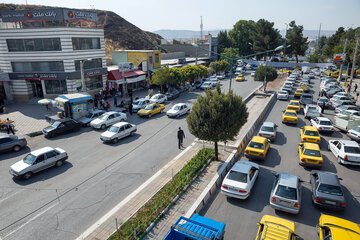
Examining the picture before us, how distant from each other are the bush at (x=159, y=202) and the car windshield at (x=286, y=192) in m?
4.60

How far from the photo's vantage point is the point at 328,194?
11586 millimetres

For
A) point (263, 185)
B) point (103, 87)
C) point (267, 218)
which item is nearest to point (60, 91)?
point (103, 87)

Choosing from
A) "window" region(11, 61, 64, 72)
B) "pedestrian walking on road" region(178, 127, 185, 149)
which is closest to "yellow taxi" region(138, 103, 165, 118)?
"pedestrian walking on road" region(178, 127, 185, 149)

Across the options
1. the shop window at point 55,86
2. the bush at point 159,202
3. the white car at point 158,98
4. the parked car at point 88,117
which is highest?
the shop window at point 55,86

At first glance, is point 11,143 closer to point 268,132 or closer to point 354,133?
point 268,132

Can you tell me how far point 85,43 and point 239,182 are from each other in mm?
30729

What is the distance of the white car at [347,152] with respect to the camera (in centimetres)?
1580

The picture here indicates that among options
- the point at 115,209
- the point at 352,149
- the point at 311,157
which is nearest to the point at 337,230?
the point at 311,157

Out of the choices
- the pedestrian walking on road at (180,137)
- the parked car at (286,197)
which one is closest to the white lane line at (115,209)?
the pedestrian walking on road at (180,137)

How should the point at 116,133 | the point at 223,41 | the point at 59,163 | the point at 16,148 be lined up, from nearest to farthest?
the point at 59,163 < the point at 16,148 < the point at 116,133 < the point at 223,41

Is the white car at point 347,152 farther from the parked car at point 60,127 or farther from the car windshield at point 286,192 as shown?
the parked car at point 60,127

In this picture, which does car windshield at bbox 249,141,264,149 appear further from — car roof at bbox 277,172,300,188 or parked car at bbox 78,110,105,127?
parked car at bbox 78,110,105,127

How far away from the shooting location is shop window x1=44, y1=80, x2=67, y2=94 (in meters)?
33.4

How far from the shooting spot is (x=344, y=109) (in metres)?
27.8
